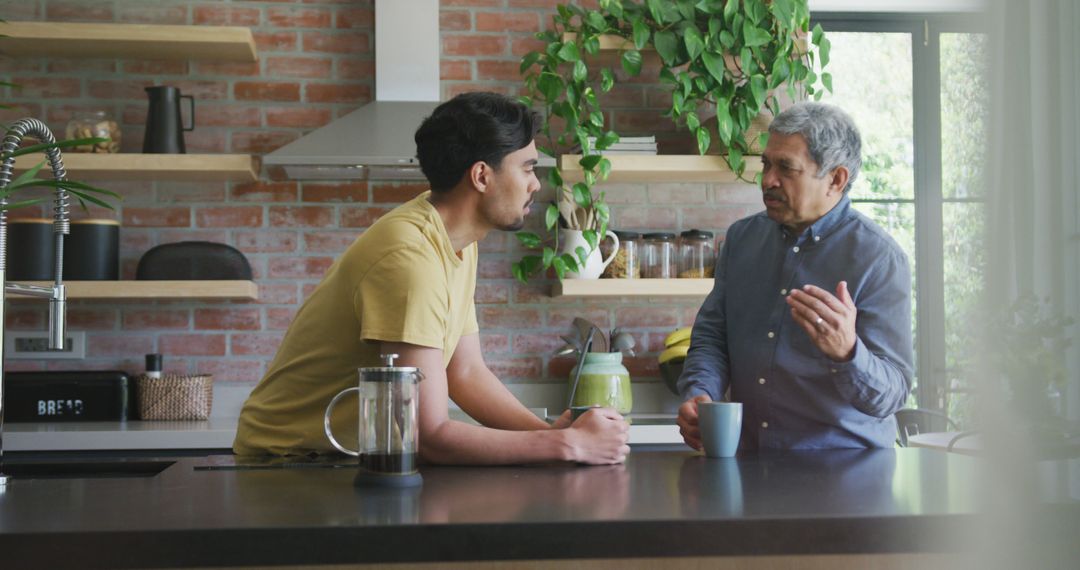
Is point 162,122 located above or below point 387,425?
above

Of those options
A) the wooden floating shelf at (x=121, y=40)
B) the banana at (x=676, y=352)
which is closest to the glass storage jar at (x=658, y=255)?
the banana at (x=676, y=352)

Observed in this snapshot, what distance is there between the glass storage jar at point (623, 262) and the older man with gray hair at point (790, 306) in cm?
115

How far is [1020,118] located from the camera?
18 cm

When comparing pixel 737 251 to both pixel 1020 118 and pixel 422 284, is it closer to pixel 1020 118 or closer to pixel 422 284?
pixel 422 284

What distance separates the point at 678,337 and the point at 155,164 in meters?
1.87

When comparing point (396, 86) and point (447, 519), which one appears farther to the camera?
point (396, 86)

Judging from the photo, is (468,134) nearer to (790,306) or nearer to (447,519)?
(790,306)

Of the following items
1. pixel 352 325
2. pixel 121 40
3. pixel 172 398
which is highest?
pixel 121 40

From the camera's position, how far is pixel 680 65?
347 cm

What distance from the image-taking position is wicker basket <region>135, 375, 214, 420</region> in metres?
3.30

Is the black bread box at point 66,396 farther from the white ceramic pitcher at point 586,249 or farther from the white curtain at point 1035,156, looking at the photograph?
the white curtain at point 1035,156

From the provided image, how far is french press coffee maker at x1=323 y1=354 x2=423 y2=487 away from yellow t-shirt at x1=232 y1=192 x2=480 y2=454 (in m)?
0.21

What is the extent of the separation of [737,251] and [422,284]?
1.00m

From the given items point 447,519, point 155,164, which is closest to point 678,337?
point 155,164
